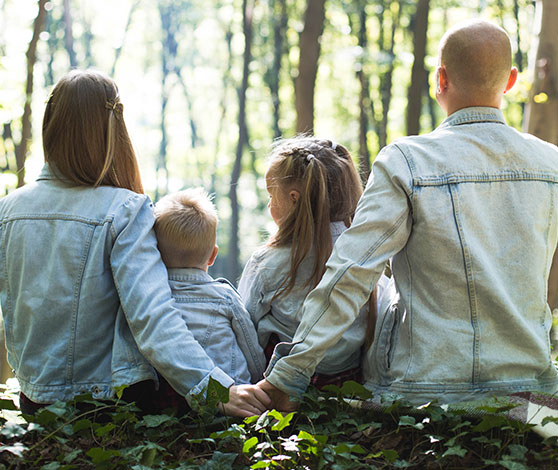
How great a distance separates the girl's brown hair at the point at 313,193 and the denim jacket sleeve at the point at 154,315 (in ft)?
1.86

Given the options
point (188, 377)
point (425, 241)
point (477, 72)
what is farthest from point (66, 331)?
point (477, 72)

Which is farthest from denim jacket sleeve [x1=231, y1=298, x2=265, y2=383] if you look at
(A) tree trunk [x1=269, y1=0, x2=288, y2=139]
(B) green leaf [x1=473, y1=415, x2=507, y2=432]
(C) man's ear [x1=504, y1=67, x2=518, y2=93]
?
(A) tree trunk [x1=269, y1=0, x2=288, y2=139]

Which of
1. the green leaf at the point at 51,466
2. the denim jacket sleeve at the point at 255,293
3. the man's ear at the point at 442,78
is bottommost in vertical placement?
the green leaf at the point at 51,466

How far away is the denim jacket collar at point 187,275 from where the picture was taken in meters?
3.22

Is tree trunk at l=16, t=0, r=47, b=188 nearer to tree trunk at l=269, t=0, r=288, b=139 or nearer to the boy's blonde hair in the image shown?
the boy's blonde hair

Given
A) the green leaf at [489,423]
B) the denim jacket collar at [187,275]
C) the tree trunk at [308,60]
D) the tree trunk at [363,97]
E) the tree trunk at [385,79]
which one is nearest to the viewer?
the green leaf at [489,423]

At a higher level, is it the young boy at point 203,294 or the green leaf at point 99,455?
the young boy at point 203,294

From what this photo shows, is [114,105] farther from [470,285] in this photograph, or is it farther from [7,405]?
[470,285]

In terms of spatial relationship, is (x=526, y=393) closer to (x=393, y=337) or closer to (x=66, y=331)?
(x=393, y=337)

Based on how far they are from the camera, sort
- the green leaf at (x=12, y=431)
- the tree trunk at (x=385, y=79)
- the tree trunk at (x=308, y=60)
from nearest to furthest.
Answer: the green leaf at (x=12, y=431), the tree trunk at (x=308, y=60), the tree trunk at (x=385, y=79)

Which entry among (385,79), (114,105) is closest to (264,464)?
(114,105)

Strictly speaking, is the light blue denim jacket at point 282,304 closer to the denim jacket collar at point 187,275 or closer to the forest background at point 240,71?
the denim jacket collar at point 187,275

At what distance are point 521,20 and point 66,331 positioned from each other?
847 inches

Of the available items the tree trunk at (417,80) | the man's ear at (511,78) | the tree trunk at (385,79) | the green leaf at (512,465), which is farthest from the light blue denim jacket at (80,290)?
the tree trunk at (385,79)
